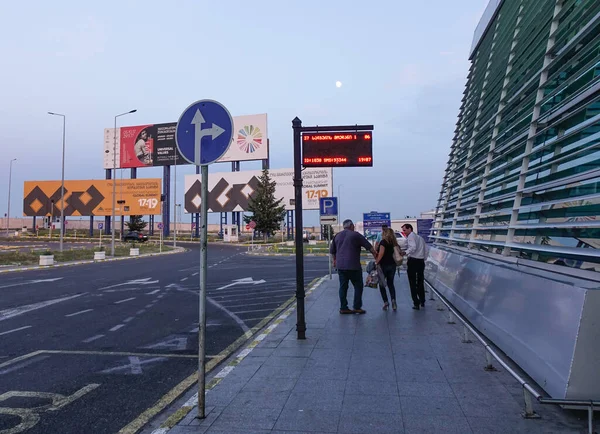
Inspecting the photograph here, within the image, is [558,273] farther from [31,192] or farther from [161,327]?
[31,192]

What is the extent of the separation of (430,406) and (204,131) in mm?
3176

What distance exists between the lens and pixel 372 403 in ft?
13.8

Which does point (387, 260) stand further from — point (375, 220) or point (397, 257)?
point (375, 220)

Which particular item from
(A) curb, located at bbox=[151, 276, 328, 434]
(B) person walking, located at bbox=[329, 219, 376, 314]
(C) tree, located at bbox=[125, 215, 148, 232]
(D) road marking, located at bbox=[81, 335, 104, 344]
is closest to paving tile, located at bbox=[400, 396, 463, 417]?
(A) curb, located at bbox=[151, 276, 328, 434]

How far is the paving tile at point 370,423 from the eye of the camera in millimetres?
3610

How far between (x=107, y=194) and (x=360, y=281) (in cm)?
6651

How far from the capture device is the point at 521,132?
290 inches

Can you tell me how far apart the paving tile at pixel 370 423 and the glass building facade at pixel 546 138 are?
224 centimetres

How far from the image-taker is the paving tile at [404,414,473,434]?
3.57m

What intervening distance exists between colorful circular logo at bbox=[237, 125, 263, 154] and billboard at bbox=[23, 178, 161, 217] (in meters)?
12.8

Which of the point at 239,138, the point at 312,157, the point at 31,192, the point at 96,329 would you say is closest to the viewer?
the point at 312,157

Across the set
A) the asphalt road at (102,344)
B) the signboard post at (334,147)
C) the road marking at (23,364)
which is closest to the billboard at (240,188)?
the asphalt road at (102,344)

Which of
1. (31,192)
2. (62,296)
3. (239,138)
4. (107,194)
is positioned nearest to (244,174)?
(239,138)

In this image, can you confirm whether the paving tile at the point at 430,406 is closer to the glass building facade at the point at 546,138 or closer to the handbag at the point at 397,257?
the glass building facade at the point at 546,138
